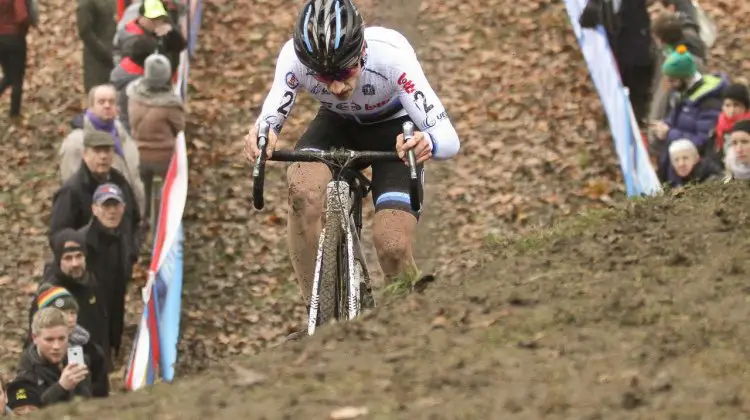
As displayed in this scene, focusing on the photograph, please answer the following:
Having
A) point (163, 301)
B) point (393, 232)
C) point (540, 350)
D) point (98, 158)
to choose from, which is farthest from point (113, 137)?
point (540, 350)

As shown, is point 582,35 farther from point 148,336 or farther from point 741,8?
point 148,336

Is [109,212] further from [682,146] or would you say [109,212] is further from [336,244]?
[682,146]

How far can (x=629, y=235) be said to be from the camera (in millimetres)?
9398

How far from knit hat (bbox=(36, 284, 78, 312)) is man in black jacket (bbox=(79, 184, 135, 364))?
113 centimetres

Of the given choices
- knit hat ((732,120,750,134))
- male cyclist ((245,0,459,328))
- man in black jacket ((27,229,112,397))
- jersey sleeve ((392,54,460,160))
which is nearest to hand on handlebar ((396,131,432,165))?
male cyclist ((245,0,459,328))

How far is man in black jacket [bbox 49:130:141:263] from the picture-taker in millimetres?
12672

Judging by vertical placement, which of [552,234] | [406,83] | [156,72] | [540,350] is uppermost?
[156,72]

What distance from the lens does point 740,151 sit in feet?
38.2

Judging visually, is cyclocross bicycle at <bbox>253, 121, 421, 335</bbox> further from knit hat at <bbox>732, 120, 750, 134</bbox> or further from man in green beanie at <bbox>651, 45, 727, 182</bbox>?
man in green beanie at <bbox>651, 45, 727, 182</bbox>

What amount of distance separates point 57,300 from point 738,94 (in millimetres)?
6032

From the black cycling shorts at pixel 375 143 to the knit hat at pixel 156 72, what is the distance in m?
6.07

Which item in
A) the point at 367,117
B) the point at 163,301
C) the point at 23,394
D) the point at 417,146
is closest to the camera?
the point at 417,146

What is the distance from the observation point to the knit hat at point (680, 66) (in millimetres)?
13969

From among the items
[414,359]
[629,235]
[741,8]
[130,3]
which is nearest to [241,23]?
[130,3]
